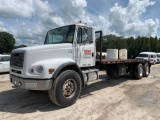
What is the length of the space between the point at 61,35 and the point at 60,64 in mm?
1510

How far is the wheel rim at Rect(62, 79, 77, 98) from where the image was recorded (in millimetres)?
5941

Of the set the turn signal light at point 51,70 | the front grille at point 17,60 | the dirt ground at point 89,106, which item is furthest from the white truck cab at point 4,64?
the turn signal light at point 51,70

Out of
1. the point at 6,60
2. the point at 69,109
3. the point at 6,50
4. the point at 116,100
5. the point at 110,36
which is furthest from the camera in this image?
the point at 6,50

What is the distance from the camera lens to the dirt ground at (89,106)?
514 centimetres

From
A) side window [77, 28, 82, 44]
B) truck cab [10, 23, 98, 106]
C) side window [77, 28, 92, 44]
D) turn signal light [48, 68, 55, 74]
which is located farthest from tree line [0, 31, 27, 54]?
turn signal light [48, 68, 55, 74]

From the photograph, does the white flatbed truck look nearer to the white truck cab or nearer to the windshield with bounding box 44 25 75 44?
the windshield with bounding box 44 25 75 44

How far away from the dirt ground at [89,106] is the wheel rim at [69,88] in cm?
40

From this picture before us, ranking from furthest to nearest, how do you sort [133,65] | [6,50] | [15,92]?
[6,50] < [133,65] < [15,92]

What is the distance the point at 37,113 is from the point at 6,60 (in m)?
9.85

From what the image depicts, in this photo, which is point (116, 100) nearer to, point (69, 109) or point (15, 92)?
point (69, 109)

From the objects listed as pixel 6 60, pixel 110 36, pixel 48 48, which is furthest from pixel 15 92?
pixel 110 36

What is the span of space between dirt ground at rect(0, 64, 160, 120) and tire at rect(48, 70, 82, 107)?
0.79 feet

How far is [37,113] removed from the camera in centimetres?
539

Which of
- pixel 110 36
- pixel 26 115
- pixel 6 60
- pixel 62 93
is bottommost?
pixel 26 115
